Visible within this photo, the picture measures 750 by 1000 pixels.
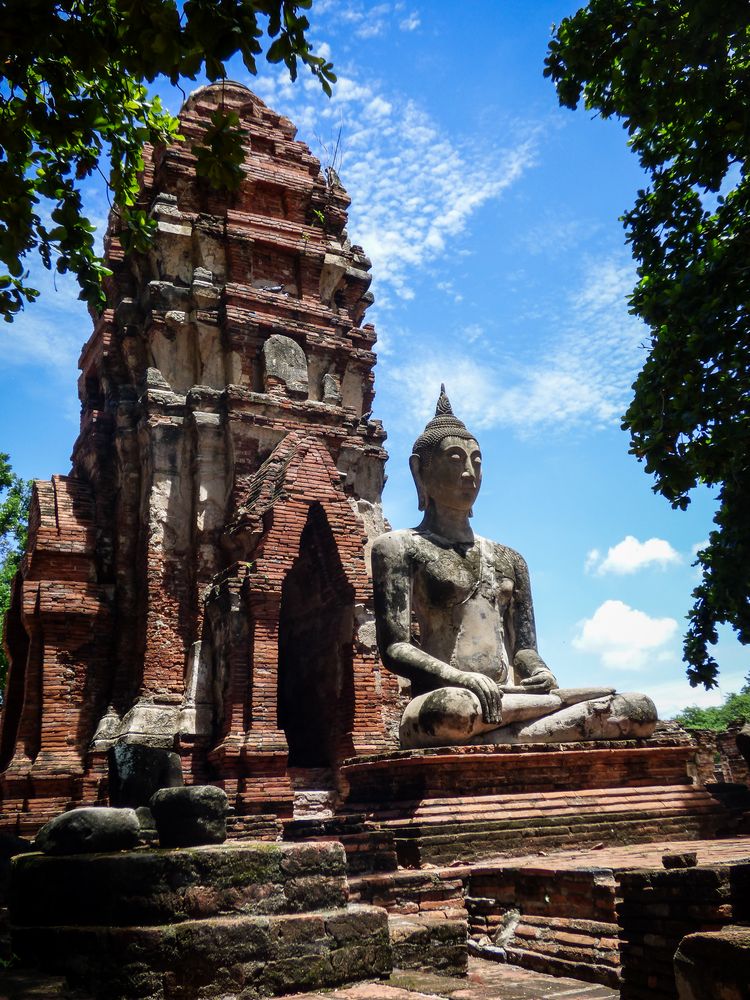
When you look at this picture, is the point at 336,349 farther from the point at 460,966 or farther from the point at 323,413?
the point at 460,966

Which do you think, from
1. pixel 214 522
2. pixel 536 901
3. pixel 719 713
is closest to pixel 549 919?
pixel 536 901

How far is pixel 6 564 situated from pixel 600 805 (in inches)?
732

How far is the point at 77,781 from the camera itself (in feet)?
37.3

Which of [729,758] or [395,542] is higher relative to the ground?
[395,542]

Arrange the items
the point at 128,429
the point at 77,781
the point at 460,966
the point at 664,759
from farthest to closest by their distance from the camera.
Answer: the point at 128,429
the point at 77,781
the point at 664,759
the point at 460,966

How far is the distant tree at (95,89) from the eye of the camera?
4109 mm

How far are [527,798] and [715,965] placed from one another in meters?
4.46

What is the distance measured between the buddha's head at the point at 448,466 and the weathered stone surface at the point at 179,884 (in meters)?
5.30

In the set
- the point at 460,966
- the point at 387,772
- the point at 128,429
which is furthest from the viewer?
the point at 128,429

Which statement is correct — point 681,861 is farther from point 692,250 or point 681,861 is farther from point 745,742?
point 692,250

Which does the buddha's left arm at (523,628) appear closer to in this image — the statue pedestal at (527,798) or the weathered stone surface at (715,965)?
the statue pedestal at (527,798)

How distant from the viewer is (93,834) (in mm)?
4242

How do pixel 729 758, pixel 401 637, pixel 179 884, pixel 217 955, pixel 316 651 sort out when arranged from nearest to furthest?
pixel 217 955
pixel 179 884
pixel 401 637
pixel 316 651
pixel 729 758

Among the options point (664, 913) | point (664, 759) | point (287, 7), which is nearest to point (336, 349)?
point (664, 759)
